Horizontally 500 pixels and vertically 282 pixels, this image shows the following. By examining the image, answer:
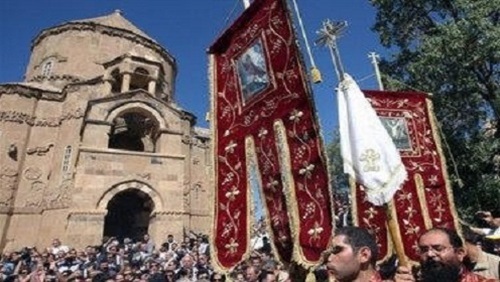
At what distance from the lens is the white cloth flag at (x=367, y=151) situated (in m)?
5.30

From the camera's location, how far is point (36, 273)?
11.8 meters

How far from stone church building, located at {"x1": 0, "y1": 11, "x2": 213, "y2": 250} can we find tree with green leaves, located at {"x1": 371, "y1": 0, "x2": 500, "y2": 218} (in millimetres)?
10510

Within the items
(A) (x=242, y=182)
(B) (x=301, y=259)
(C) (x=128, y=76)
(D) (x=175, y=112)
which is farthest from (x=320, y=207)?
(C) (x=128, y=76)

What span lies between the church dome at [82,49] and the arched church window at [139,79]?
12.7 feet

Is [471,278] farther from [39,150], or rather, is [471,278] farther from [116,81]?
[39,150]

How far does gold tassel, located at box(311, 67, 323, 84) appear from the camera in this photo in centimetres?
502

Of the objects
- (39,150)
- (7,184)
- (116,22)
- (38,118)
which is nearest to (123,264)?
(7,184)

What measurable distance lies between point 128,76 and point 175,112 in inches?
137

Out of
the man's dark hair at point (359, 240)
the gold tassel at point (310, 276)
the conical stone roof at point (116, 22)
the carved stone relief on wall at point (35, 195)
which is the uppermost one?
the conical stone roof at point (116, 22)

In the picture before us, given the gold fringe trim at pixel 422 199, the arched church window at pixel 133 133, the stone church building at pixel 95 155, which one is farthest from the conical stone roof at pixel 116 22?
the gold fringe trim at pixel 422 199

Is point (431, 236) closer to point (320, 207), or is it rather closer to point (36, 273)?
point (320, 207)

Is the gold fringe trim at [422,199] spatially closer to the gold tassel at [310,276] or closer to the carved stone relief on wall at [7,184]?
the gold tassel at [310,276]

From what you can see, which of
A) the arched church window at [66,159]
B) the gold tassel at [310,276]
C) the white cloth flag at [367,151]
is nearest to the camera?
the gold tassel at [310,276]

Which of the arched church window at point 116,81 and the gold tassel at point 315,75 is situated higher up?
the arched church window at point 116,81
